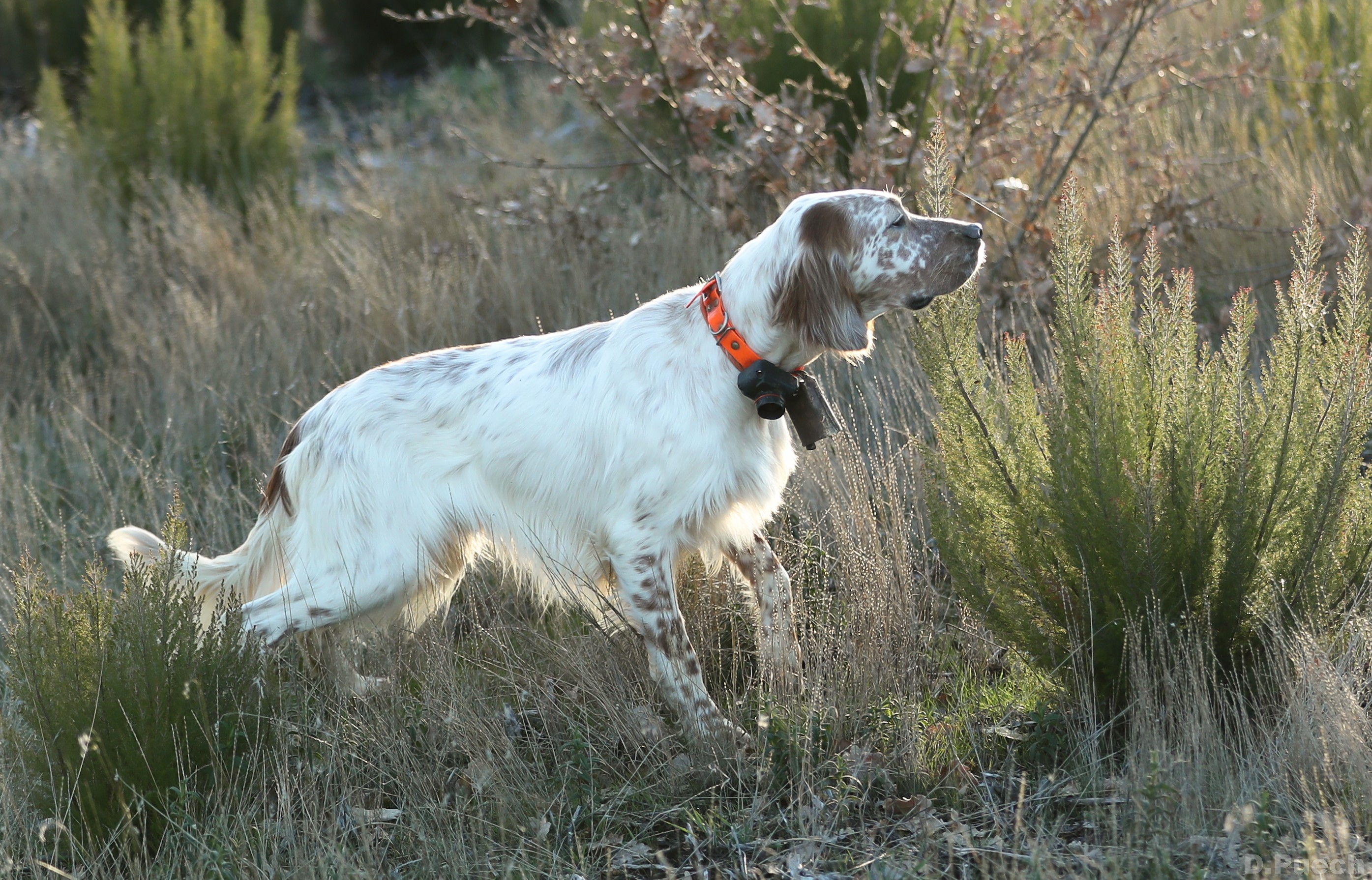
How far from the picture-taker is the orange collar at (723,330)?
9.83ft

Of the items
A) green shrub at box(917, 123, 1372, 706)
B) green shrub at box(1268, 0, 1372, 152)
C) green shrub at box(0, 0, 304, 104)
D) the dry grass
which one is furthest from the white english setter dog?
green shrub at box(0, 0, 304, 104)

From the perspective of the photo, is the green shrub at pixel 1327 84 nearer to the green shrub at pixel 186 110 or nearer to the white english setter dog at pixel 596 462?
the white english setter dog at pixel 596 462

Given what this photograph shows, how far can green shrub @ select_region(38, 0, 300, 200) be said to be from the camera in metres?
7.13

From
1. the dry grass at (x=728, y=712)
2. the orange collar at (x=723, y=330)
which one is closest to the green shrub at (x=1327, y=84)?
the dry grass at (x=728, y=712)

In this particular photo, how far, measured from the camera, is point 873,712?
9.75 ft

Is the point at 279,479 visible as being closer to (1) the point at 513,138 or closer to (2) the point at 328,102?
(1) the point at 513,138

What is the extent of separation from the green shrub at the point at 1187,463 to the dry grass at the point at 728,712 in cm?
15

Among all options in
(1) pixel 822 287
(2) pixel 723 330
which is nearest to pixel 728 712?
(2) pixel 723 330

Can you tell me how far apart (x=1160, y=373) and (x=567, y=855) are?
67.9 inches

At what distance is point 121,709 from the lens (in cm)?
268

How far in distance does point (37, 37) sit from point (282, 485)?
956 centimetres

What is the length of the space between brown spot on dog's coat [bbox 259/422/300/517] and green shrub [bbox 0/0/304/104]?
8.76m

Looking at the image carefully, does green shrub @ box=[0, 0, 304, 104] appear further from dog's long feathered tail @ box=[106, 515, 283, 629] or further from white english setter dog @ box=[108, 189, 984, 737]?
white english setter dog @ box=[108, 189, 984, 737]

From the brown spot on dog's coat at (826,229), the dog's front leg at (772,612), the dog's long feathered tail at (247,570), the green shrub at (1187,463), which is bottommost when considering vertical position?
the dog's long feathered tail at (247,570)
